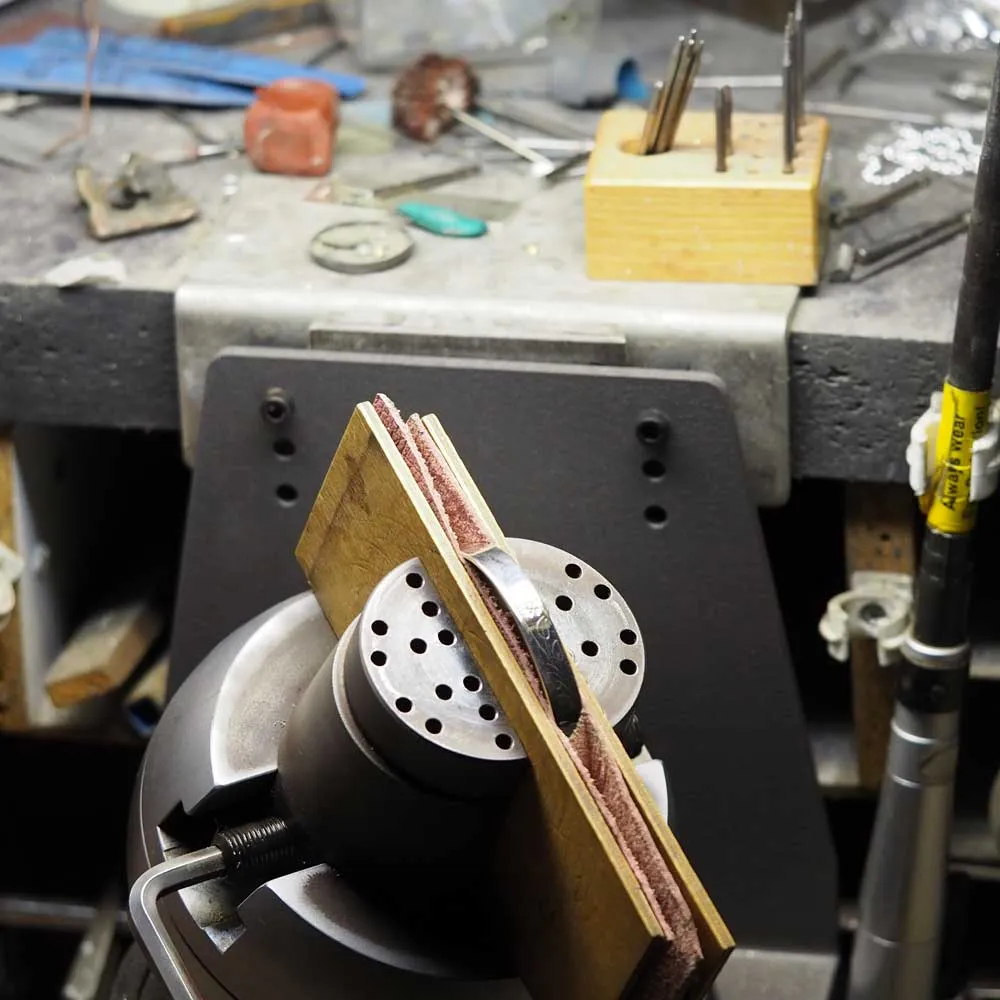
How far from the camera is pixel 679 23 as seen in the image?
1908mm

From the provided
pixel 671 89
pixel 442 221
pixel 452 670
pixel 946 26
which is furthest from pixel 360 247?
pixel 946 26

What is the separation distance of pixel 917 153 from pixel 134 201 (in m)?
0.77

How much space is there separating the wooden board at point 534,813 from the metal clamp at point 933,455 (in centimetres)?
42

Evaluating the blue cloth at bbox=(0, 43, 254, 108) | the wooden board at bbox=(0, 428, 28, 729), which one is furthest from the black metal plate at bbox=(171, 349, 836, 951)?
the blue cloth at bbox=(0, 43, 254, 108)

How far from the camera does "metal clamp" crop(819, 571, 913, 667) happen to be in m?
1.27

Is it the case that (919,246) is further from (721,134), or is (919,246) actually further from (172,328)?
(172,328)

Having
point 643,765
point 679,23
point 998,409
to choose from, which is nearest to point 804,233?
point 998,409

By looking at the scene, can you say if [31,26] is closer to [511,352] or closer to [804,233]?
[511,352]

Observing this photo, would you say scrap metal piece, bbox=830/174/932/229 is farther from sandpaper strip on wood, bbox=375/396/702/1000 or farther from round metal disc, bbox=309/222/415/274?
sandpaper strip on wood, bbox=375/396/702/1000

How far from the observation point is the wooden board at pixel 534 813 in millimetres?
736

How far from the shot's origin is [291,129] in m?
1.47

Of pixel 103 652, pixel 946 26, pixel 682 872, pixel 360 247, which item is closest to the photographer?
pixel 682 872

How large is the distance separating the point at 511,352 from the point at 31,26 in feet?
3.15

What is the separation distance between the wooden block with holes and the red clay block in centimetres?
33
